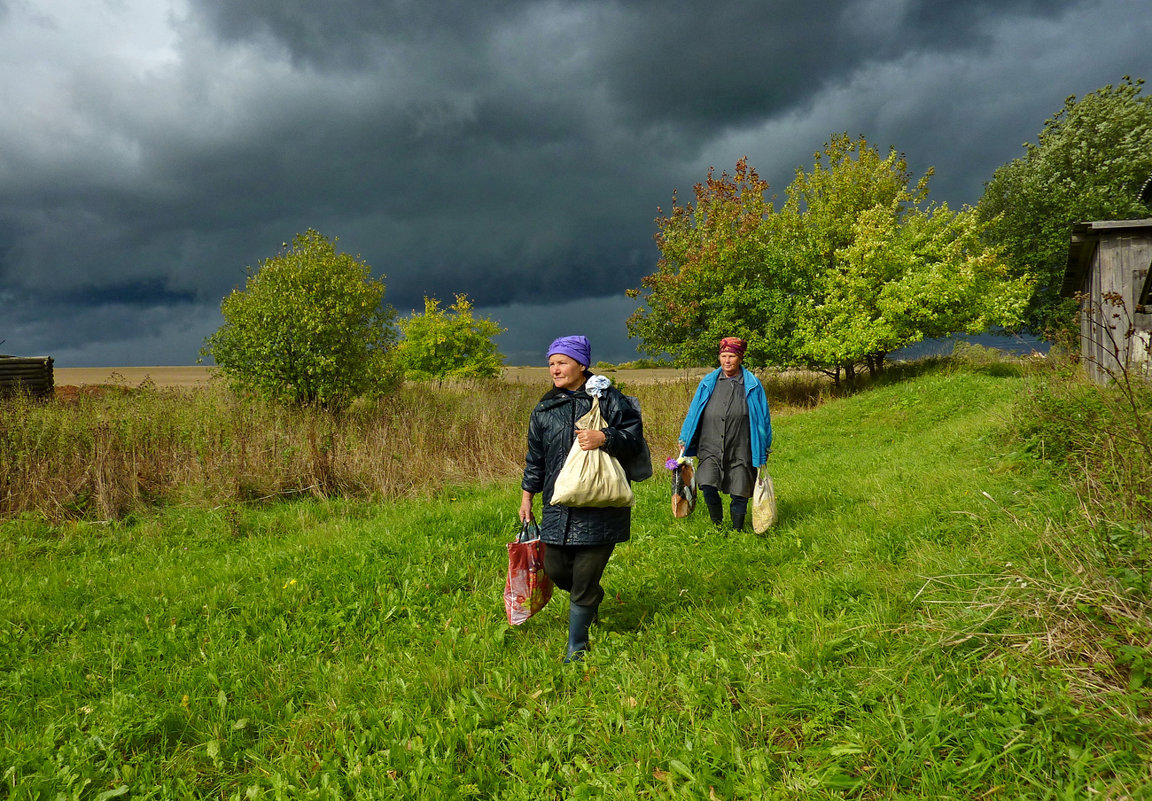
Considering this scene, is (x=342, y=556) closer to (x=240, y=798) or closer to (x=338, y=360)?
(x=240, y=798)

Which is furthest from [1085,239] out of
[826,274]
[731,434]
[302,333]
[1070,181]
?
[302,333]

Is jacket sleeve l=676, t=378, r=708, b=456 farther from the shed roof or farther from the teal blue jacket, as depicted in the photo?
the shed roof

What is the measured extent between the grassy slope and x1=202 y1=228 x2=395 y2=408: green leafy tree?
8115 mm

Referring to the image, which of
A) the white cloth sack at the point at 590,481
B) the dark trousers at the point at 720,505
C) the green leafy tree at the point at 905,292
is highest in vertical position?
the green leafy tree at the point at 905,292

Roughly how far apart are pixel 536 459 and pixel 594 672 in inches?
55.4

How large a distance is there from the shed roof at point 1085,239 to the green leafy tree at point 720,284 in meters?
8.43

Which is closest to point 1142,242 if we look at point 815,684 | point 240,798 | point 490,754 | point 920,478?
point 920,478

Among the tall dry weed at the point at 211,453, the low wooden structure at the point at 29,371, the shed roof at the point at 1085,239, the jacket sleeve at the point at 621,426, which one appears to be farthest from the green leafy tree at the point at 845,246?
the low wooden structure at the point at 29,371

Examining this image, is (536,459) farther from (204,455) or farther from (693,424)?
(204,455)

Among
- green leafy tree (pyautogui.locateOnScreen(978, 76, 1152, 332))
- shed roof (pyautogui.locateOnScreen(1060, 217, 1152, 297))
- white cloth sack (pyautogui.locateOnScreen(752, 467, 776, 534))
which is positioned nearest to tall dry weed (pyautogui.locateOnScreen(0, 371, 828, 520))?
white cloth sack (pyautogui.locateOnScreen(752, 467, 776, 534))

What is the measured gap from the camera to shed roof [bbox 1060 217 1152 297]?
12806mm

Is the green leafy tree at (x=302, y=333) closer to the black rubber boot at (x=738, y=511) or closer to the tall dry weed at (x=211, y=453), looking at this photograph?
the tall dry weed at (x=211, y=453)

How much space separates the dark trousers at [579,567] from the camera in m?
3.67

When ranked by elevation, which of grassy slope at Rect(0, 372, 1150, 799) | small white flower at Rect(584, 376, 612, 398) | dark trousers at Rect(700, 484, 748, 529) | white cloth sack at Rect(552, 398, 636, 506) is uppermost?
small white flower at Rect(584, 376, 612, 398)
